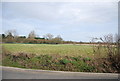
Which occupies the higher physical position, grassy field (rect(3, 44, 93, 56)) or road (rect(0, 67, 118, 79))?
grassy field (rect(3, 44, 93, 56))

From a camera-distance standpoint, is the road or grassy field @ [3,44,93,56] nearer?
the road

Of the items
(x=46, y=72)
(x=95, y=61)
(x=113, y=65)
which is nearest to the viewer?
(x=46, y=72)

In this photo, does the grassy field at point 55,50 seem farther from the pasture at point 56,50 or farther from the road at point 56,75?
the road at point 56,75

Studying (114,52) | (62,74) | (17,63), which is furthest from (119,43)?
(17,63)

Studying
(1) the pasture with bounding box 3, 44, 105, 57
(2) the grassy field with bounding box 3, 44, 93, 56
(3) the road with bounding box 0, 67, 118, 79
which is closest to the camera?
(3) the road with bounding box 0, 67, 118, 79

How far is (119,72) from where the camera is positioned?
18.7ft

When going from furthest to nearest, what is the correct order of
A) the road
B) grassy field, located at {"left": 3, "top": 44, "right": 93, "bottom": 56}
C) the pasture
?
grassy field, located at {"left": 3, "top": 44, "right": 93, "bottom": 56} < the pasture < the road

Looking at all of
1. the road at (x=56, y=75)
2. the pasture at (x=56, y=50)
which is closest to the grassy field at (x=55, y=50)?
the pasture at (x=56, y=50)

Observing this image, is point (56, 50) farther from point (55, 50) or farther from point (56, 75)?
point (56, 75)

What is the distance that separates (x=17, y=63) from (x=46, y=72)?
8.07 ft

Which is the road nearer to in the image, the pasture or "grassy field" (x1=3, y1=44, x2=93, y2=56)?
the pasture

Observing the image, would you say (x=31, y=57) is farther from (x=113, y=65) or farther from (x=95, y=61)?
(x=113, y=65)

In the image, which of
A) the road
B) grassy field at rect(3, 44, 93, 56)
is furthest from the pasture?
the road

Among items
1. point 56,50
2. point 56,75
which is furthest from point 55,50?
point 56,75
